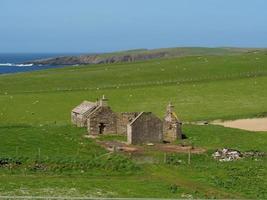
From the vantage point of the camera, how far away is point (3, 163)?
142ft

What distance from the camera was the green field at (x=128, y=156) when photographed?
125ft

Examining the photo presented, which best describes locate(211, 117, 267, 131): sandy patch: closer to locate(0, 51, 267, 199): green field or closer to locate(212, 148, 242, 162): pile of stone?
locate(0, 51, 267, 199): green field

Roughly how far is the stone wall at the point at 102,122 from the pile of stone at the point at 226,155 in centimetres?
1147

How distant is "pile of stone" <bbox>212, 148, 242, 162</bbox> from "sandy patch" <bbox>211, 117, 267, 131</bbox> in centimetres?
1468

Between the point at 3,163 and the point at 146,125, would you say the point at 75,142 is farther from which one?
the point at 3,163

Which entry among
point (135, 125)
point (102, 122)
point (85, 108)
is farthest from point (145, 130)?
point (85, 108)

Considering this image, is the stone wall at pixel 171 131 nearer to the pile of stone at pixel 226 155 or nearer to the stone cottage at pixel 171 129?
the stone cottage at pixel 171 129

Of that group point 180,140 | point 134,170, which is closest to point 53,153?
point 134,170

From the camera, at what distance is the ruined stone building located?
180 feet

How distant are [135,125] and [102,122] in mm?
4518

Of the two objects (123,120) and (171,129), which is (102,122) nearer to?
(123,120)

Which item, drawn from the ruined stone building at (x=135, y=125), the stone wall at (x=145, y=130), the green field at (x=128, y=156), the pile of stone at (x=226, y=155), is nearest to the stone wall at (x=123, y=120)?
the ruined stone building at (x=135, y=125)

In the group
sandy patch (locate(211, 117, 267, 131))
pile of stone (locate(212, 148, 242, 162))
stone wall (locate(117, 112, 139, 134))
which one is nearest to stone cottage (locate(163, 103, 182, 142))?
stone wall (locate(117, 112, 139, 134))

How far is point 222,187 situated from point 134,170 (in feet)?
22.1
